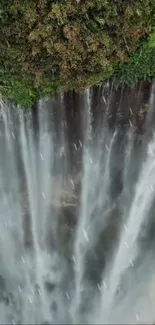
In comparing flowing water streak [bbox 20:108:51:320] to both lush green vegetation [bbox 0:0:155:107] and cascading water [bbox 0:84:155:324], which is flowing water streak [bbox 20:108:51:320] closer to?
cascading water [bbox 0:84:155:324]

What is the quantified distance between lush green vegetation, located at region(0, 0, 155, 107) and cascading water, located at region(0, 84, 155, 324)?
1068mm

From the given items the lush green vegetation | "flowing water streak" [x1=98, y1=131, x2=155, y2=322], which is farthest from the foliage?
"flowing water streak" [x1=98, y1=131, x2=155, y2=322]

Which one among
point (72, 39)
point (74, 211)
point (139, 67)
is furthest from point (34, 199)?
point (72, 39)

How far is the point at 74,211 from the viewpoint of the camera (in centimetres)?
1208

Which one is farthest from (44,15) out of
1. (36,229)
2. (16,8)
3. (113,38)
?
(36,229)

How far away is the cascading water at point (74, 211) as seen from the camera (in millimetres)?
11711

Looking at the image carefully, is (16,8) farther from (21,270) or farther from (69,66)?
(21,270)

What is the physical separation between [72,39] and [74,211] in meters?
3.99

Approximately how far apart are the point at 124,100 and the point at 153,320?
4564 millimetres

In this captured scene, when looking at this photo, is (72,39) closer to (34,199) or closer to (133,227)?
(34,199)

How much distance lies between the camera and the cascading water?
38.4 feet

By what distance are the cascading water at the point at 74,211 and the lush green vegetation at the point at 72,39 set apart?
107 centimetres

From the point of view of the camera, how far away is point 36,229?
12.2 m

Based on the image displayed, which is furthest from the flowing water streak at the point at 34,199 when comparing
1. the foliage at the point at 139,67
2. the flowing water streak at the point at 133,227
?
the foliage at the point at 139,67
